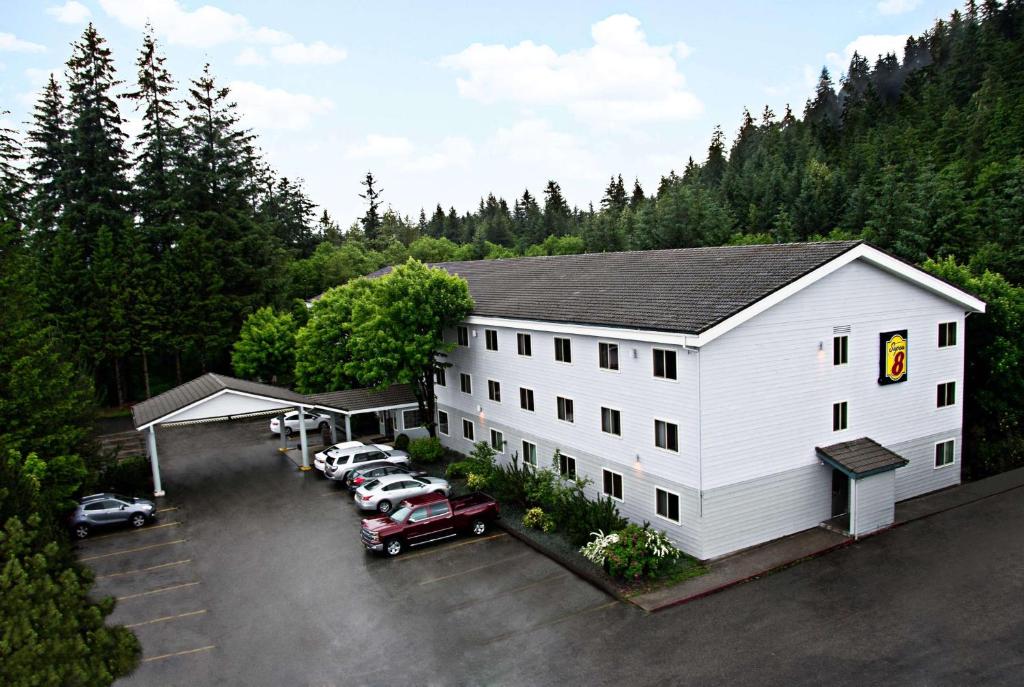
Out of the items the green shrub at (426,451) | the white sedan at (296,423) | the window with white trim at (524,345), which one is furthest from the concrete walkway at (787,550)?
the white sedan at (296,423)

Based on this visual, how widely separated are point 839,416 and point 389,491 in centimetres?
1652

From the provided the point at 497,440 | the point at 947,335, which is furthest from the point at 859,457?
the point at 497,440

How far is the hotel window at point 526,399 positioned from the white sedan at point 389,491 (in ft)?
15.2

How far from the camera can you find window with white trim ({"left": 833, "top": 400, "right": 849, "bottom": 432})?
888 inches

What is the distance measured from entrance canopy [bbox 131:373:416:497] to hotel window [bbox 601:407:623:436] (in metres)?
15.3

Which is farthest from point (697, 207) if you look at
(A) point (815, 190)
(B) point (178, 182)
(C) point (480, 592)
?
(C) point (480, 592)

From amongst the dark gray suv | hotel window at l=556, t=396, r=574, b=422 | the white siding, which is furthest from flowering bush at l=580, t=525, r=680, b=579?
the dark gray suv

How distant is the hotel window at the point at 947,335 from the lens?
25281 mm

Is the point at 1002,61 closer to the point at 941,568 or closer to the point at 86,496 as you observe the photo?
the point at 941,568

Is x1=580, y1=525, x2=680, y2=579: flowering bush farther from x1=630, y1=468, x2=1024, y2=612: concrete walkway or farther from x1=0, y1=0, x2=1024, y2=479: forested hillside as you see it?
x1=0, y1=0, x2=1024, y2=479: forested hillside

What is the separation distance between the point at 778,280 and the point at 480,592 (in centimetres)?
1294

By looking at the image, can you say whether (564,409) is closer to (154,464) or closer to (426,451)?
(426,451)

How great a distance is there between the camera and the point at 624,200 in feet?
477

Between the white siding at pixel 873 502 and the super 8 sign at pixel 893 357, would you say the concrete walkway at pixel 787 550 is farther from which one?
the super 8 sign at pixel 893 357
